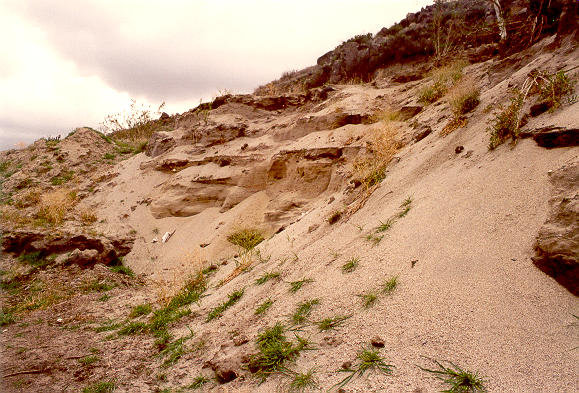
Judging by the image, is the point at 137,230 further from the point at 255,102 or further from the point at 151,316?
the point at 255,102

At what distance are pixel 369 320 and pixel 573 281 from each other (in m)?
1.20

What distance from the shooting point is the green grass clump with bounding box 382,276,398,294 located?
8.13ft

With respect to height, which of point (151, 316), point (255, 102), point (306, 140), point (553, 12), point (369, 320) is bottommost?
point (151, 316)

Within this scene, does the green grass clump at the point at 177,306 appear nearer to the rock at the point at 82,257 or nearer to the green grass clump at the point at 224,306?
the green grass clump at the point at 224,306

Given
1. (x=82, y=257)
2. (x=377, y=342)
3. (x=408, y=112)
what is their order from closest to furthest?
(x=377, y=342)
(x=82, y=257)
(x=408, y=112)

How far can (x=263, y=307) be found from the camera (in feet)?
10.3

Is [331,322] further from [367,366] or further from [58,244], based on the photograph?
[58,244]

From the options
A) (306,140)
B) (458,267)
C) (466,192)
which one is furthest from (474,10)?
(458,267)

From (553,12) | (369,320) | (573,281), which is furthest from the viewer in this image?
(553,12)

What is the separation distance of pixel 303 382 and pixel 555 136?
294 centimetres

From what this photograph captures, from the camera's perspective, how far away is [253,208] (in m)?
7.50

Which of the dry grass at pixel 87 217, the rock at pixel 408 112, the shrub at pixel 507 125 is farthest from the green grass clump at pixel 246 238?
the dry grass at pixel 87 217

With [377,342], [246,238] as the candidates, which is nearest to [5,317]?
[246,238]

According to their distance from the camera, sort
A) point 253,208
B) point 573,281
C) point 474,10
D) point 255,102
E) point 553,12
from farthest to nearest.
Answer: point 474,10, point 255,102, point 253,208, point 553,12, point 573,281
